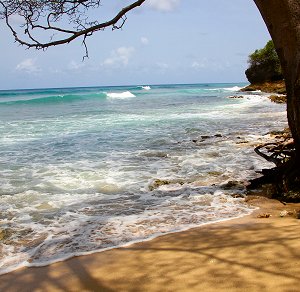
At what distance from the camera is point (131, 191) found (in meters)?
7.10

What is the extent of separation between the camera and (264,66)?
1982 inches

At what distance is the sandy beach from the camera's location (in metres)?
3.23

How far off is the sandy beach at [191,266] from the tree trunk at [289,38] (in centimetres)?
167

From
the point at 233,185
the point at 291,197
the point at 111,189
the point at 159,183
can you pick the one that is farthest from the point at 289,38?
the point at 111,189

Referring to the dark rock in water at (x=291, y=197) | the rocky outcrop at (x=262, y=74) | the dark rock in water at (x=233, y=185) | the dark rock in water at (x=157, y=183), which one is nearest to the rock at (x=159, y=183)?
the dark rock in water at (x=157, y=183)

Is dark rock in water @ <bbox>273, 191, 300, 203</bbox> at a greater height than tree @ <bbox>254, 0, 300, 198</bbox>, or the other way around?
tree @ <bbox>254, 0, 300, 198</bbox>

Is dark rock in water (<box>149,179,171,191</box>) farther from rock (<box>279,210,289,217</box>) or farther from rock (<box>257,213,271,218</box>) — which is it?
rock (<box>279,210,289,217</box>)

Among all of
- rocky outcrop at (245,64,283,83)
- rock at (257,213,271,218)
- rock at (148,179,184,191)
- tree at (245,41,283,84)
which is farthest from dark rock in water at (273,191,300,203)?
rocky outcrop at (245,64,283,83)

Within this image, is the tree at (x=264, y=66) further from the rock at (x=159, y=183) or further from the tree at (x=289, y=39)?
the tree at (x=289, y=39)

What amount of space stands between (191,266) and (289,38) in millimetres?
3372

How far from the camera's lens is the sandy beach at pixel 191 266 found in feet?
10.6

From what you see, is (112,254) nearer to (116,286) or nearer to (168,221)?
(116,286)

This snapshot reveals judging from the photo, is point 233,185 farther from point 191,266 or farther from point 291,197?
point 191,266

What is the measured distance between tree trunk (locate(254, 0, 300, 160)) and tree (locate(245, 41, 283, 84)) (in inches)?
1818
